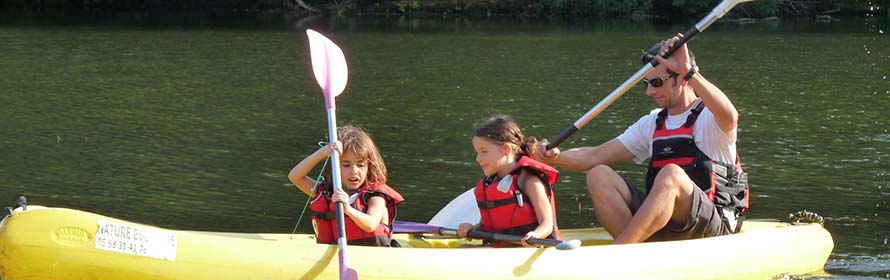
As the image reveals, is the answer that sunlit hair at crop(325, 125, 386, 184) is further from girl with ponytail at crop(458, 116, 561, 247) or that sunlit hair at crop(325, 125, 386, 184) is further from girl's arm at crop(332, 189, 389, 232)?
girl with ponytail at crop(458, 116, 561, 247)

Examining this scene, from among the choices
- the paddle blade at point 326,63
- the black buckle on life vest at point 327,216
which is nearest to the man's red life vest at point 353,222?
the black buckle on life vest at point 327,216

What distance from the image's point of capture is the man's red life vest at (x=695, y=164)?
5188mm

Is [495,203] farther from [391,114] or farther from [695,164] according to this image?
[391,114]

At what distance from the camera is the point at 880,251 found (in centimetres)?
628

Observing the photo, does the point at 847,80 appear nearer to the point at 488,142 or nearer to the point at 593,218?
the point at 593,218

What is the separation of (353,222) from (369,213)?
0.29ft

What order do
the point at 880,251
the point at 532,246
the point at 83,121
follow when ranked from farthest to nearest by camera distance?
the point at 83,121, the point at 880,251, the point at 532,246

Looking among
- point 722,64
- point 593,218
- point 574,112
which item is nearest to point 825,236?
point 593,218

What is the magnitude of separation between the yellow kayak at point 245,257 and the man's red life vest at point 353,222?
164mm

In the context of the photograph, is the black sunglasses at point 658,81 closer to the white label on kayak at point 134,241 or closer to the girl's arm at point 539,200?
the girl's arm at point 539,200

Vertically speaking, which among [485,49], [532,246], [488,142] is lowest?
[485,49]

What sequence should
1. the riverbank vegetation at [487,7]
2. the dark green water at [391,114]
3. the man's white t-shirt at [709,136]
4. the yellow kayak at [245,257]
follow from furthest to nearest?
the riverbank vegetation at [487,7]
the dark green water at [391,114]
the man's white t-shirt at [709,136]
the yellow kayak at [245,257]

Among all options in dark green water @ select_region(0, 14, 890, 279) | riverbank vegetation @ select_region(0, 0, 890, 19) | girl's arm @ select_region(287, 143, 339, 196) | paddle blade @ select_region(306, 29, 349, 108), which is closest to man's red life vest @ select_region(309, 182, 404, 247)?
girl's arm @ select_region(287, 143, 339, 196)

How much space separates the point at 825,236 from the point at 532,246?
1.55 metres
